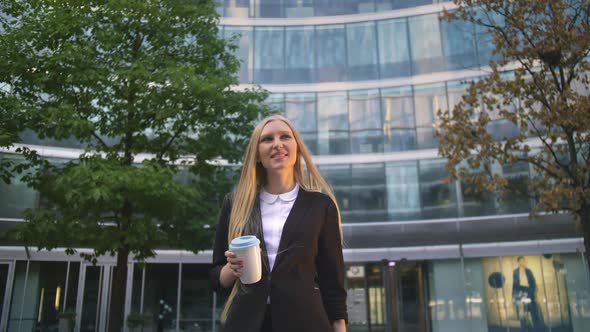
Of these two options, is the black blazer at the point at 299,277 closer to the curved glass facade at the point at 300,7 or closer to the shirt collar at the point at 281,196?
the shirt collar at the point at 281,196

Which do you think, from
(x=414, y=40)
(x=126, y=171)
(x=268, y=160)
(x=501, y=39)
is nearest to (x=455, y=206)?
(x=414, y=40)

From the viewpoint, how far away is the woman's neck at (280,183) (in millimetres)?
2688

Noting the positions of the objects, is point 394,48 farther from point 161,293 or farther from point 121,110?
point 121,110

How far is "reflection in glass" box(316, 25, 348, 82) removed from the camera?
80.1 ft

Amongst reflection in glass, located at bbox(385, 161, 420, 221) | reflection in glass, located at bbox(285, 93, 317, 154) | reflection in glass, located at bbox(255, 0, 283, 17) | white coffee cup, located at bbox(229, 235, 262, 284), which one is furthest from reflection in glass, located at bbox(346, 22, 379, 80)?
white coffee cup, located at bbox(229, 235, 262, 284)

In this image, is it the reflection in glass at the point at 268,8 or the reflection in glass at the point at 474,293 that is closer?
the reflection in glass at the point at 474,293

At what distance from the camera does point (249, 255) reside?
2137 mm

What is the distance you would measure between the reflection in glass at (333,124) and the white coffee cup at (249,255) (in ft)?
70.6

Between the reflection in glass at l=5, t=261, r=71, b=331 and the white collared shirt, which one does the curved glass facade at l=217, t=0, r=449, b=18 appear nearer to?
the reflection in glass at l=5, t=261, r=71, b=331

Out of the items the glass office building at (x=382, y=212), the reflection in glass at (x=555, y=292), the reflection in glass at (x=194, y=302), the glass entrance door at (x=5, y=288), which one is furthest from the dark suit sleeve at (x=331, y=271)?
the glass entrance door at (x=5, y=288)

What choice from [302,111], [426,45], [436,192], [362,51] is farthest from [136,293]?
[426,45]

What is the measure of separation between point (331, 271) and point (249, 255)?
53cm

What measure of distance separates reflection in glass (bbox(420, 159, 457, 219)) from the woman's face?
2033cm

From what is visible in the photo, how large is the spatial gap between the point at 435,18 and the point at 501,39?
485 inches
